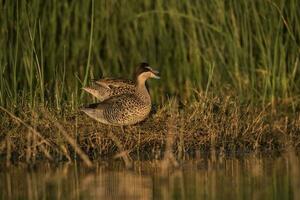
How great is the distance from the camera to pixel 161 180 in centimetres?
816

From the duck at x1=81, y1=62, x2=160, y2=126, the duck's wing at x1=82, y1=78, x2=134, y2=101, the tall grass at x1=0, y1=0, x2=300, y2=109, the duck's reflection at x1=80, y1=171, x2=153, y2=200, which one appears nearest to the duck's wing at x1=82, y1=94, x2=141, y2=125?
the duck at x1=81, y1=62, x2=160, y2=126

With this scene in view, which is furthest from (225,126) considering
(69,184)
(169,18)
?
(169,18)

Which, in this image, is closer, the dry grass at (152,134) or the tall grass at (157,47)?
the dry grass at (152,134)

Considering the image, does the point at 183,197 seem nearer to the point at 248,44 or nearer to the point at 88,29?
the point at 248,44

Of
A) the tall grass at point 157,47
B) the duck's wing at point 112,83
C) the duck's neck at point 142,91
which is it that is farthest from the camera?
the tall grass at point 157,47

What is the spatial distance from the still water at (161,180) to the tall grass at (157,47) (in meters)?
1.55

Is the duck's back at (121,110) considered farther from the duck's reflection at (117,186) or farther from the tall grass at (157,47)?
the duck's reflection at (117,186)

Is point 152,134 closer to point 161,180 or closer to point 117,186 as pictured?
point 161,180

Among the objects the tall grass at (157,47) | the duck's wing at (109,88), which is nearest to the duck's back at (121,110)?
the duck's wing at (109,88)

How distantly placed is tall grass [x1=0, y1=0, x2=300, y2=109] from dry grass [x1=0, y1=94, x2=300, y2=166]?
34 centimetres

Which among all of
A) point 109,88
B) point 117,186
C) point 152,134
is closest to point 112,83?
point 109,88

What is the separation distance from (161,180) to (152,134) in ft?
5.53

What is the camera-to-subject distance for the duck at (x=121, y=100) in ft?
33.2

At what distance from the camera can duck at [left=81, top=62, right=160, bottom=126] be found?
399 inches
